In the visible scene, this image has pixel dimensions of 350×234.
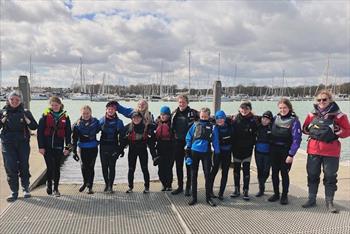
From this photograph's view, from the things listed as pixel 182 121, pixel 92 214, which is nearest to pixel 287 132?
pixel 182 121

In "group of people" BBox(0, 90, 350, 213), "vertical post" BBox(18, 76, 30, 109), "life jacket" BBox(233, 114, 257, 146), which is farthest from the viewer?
"vertical post" BBox(18, 76, 30, 109)

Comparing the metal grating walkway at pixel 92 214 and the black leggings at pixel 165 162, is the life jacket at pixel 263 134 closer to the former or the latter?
the black leggings at pixel 165 162

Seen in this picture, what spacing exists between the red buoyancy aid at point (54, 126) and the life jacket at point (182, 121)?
175cm

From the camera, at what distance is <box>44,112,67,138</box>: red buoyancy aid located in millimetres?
5988

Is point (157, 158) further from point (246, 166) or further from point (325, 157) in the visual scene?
point (325, 157)

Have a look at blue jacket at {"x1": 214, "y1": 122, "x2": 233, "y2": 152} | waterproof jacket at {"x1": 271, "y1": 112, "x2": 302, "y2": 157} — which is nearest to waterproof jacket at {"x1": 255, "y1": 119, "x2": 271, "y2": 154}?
waterproof jacket at {"x1": 271, "y1": 112, "x2": 302, "y2": 157}

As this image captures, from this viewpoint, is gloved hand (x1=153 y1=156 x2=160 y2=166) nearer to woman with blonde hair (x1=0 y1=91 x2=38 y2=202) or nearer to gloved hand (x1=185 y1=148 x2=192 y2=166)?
gloved hand (x1=185 y1=148 x2=192 y2=166)

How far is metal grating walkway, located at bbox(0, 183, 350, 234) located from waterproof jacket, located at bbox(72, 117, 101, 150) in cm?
82

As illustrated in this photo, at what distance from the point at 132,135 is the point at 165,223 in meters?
1.79

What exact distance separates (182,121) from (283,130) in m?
1.59

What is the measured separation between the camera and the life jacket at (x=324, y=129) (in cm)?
546

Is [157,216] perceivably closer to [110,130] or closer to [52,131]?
[110,130]

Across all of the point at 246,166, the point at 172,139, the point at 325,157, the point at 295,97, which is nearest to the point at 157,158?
the point at 172,139

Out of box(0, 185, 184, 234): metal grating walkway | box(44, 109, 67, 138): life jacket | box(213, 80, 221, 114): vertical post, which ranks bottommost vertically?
box(0, 185, 184, 234): metal grating walkway
